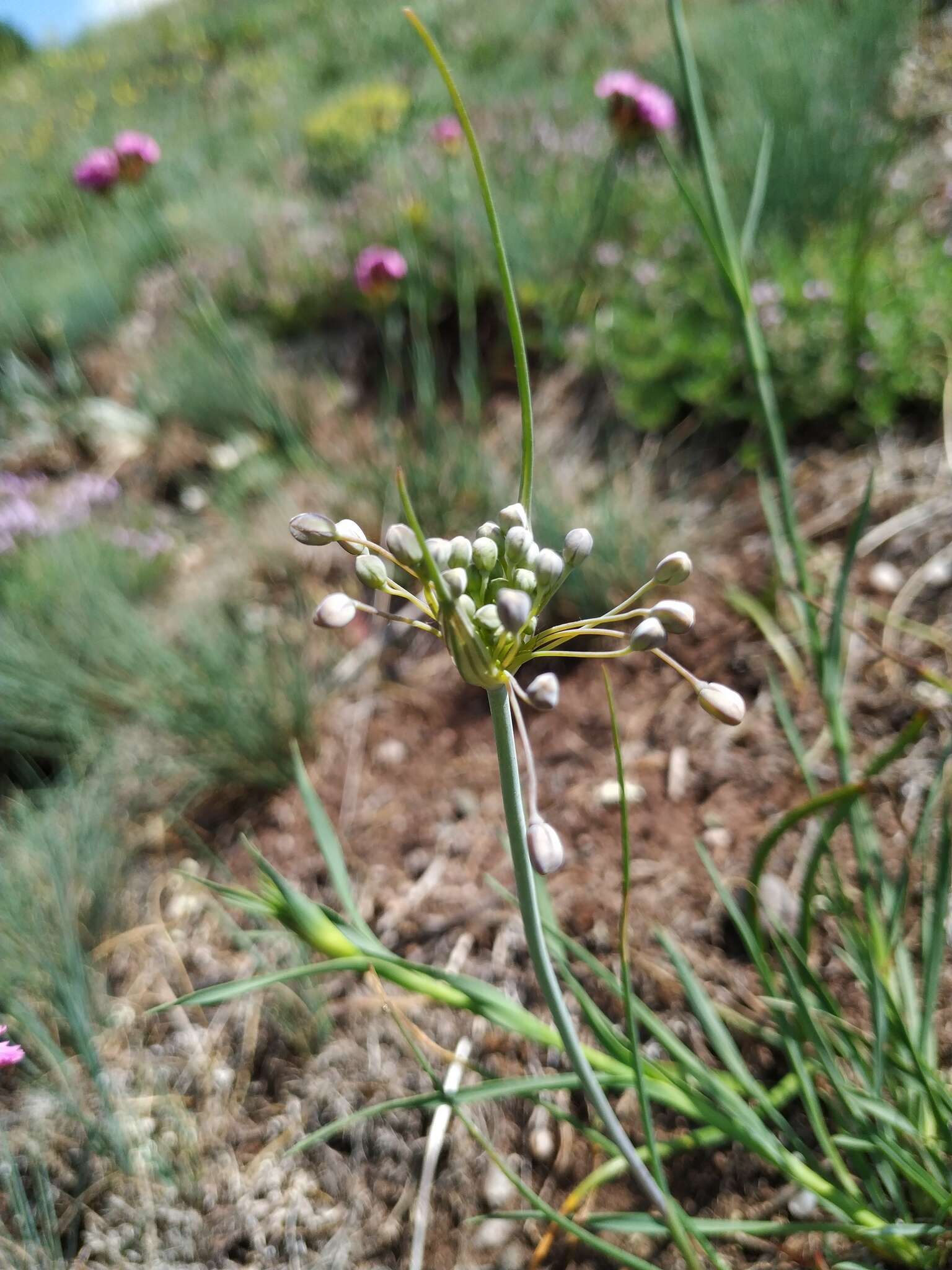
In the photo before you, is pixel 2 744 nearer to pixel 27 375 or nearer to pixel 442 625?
pixel 442 625

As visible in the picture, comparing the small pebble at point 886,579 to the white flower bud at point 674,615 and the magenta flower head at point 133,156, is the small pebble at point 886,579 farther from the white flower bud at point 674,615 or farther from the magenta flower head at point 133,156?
the magenta flower head at point 133,156

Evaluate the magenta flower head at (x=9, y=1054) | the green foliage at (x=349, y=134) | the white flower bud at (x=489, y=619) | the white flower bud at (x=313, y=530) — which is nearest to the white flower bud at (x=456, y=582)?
the white flower bud at (x=489, y=619)

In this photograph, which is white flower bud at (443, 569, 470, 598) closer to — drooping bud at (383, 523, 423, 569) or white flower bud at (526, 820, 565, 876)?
drooping bud at (383, 523, 423, 569)

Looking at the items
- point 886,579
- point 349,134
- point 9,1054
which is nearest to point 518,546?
point 9,1054

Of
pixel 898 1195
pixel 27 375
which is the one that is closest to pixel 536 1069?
pixel 898 1195

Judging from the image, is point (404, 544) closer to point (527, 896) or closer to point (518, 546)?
point (518, 546)
